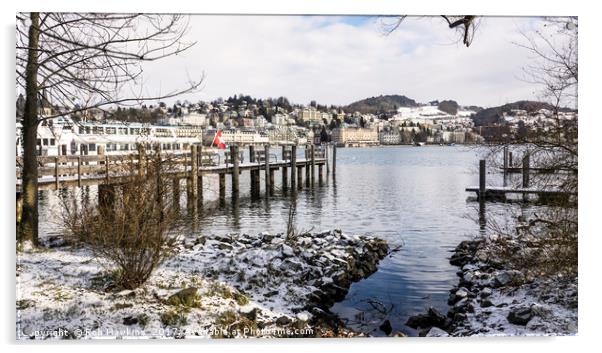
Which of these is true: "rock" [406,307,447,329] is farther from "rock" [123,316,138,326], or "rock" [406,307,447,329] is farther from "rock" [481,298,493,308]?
"rock" [123,316,138,326]

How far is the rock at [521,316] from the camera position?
4.44 m

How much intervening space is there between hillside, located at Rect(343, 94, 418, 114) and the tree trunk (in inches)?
125

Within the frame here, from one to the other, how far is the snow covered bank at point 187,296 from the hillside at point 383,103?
1816 mm

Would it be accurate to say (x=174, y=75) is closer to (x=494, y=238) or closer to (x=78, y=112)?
(x=78, y=112)

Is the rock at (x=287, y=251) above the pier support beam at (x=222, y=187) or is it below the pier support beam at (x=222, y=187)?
below

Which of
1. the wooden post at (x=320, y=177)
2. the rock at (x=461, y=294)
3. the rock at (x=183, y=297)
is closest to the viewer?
the rock at (x=183, y=297)

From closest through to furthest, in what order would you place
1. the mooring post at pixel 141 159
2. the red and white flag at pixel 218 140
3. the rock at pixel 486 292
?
1. the mooring post at pixel 141 159
2. the rock at pixel 486 292
3. the red and white flag at pixel 218 140

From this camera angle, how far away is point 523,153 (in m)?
4.98

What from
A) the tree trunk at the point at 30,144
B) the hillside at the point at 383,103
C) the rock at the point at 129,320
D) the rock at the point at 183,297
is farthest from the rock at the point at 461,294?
the tree trunk at the point at 30,144

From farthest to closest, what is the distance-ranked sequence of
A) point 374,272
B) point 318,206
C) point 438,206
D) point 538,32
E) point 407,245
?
point 318,206
point 438,206
point 407,245
point 374,272
point 538,32

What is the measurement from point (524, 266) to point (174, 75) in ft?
12.2

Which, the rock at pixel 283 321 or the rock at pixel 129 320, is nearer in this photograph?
the rock at pixel 129 320

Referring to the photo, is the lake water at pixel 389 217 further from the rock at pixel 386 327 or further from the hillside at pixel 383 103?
the hillside at pixel 383 103

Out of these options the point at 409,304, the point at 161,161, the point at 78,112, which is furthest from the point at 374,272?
the point at 78,112
